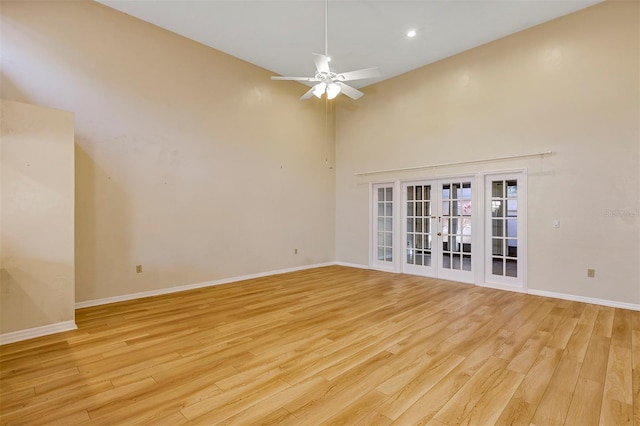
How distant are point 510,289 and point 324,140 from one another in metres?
5.11

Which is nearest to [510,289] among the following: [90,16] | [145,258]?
[145,258]

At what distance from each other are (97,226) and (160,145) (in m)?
1.55

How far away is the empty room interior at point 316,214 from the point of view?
7.34 feet

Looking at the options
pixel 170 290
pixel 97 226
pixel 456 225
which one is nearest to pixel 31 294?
pixel 97 226

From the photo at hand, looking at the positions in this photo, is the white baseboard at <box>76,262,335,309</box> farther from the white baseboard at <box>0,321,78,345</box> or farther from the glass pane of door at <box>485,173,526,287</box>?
the glass pane of door at <box>485,173,526,287</box>

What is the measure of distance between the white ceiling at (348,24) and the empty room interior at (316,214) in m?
0.04

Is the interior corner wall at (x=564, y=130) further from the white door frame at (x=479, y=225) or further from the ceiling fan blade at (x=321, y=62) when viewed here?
the ceiling fan blade at (x=321, y=62)

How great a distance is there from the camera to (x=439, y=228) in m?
5.96

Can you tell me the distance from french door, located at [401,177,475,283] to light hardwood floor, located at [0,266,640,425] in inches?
62.1

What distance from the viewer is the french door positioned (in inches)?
221

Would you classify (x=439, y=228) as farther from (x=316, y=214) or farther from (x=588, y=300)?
(x=316, y=214)

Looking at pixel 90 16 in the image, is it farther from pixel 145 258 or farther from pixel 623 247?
pixel 623 247

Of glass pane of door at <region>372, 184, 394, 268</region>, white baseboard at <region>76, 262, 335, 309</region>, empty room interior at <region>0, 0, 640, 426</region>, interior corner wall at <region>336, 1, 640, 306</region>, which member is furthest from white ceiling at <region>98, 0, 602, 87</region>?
white baseboard at <region>76, 262, 335, 309</region>

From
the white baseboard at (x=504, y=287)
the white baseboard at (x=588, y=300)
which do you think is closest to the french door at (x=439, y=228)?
the white baseboard at (x=504, y=287)
